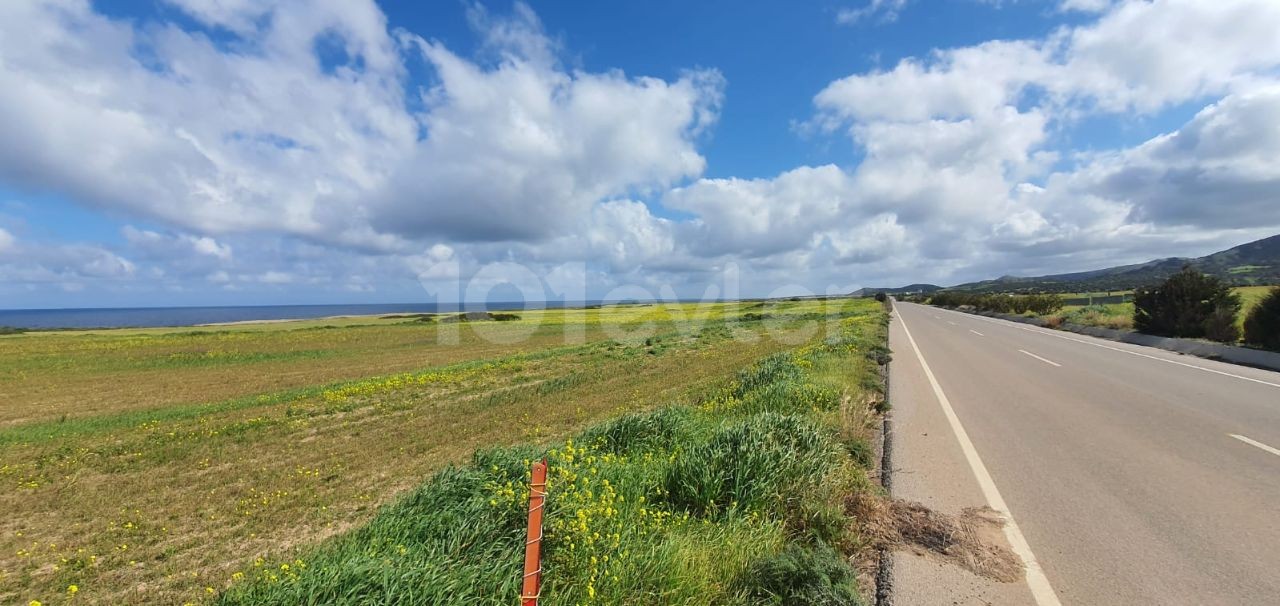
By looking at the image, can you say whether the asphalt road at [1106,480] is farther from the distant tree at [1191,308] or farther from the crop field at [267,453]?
the distant tree at [1191,308]

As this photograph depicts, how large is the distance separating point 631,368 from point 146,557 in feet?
50.9

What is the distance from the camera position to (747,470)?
4969 mm

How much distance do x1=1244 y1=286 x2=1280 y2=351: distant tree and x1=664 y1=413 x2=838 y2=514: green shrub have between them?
2228cm

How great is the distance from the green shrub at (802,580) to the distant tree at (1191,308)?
1088 inches

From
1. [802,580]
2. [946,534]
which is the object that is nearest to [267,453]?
[802,580]

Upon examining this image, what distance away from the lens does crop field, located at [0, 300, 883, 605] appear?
4918 millimetres

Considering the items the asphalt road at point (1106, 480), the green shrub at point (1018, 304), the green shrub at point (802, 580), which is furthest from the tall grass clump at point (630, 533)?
the green shrub at point (1018, 304)

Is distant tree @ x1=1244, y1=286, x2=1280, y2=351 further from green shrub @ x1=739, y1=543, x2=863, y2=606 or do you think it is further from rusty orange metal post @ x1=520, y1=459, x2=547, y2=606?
rusty orange metal post @ x1=520, y1=459, x2=547, y2=606

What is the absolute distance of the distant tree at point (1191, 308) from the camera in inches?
831

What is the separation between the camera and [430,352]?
105ft

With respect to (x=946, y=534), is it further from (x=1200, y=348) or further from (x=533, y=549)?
(x=1200, y=348)

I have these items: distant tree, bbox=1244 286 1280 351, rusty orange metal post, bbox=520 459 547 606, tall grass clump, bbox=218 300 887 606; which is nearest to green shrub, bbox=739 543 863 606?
tall grass clump, bbox=218 300 887 606

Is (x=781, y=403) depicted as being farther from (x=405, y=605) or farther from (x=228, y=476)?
(x=228, y=476)

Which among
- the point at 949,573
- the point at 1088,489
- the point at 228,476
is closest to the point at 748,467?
the point at 949,573
